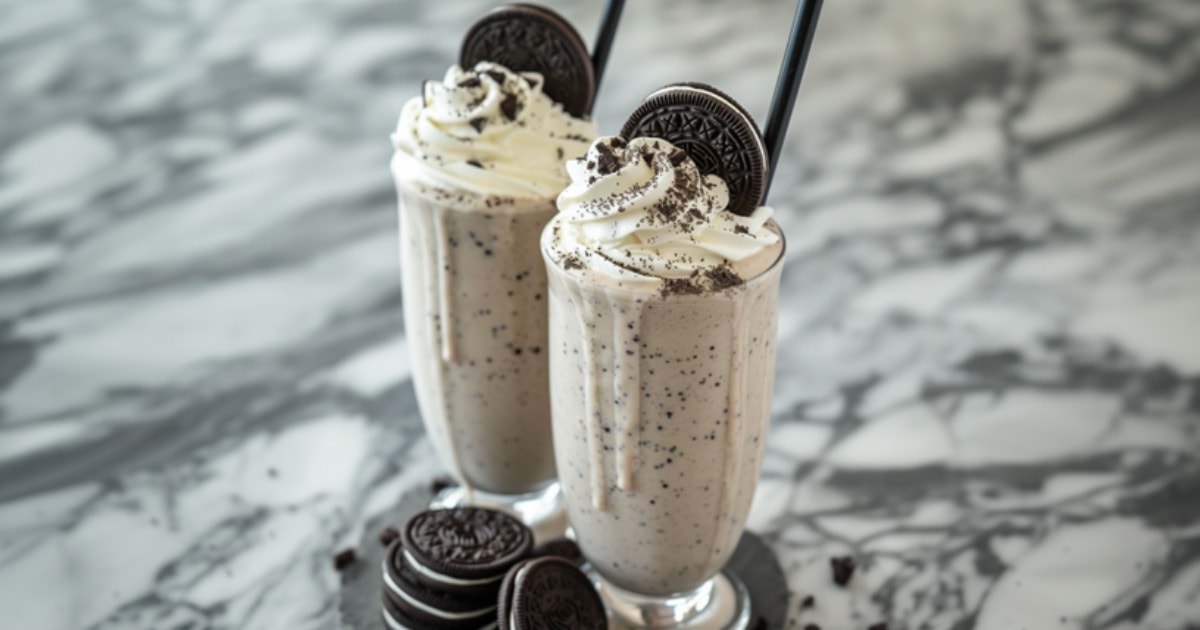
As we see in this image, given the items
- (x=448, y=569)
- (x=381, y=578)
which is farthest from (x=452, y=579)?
(x=381, y=578)

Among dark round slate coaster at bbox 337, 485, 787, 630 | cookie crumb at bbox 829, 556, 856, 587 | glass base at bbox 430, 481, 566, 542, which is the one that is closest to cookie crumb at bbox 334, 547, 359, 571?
dark round slate coaster at bbox 337, 485, 787, 630

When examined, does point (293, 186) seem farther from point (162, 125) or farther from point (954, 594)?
point (954, 594)

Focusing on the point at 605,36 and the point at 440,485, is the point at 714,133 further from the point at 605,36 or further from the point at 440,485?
the point at 440,485

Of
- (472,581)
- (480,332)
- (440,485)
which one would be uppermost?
(480,332)

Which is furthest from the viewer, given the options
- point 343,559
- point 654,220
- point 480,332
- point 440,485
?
point 440,485

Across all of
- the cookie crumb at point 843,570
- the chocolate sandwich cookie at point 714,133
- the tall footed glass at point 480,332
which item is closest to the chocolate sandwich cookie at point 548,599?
the tall footed glass at point 480,332
